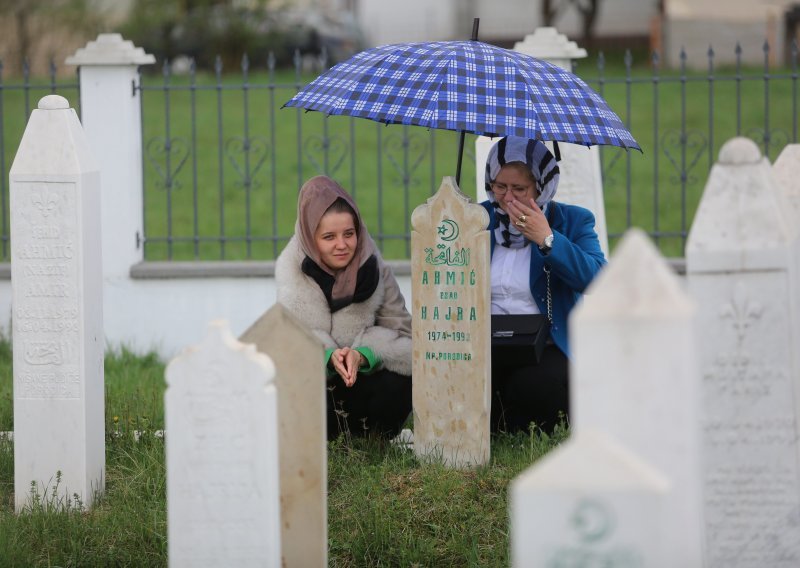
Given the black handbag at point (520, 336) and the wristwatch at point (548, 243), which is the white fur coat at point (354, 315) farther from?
the wristwatch at point (548, 243)

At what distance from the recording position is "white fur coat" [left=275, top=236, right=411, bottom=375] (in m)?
5.45

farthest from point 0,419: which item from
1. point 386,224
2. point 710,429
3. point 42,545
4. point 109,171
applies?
point 386,224

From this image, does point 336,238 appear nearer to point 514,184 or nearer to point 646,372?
point 514,184

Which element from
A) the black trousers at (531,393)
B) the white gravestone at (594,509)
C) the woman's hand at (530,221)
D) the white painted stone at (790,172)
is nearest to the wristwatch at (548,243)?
the woman's hand at (530,221)

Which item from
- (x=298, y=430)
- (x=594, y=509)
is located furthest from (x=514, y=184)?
(x=594, y=509)

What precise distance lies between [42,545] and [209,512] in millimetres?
1184

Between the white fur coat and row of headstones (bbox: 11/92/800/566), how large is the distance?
254mm

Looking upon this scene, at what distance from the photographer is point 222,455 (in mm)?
3658

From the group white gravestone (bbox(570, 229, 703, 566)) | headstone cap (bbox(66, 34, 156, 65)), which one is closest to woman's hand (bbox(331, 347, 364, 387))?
white gravestone (bbox(570, 229, 703, 566))

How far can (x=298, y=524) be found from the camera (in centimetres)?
422

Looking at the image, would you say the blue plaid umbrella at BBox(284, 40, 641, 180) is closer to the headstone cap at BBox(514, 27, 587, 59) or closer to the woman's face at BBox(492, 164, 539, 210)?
the woman's face at BBox(492, 164, 539, 210)

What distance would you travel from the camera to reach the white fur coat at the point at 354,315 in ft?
17.9

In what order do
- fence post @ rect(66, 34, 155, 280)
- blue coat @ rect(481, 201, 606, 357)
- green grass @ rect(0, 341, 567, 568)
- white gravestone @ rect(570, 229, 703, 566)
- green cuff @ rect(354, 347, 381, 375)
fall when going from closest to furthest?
white gravestone @ rect(570, 229, 703, 566) → green grass @ rect(0, 341, 567, 568) → green cuff @ rect(354, 347, 381, 375) → blue coat @ rect(481, 201, 606, 357) → fence post @ rect(66, 34, 155, 280)

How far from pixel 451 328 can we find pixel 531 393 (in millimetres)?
607
